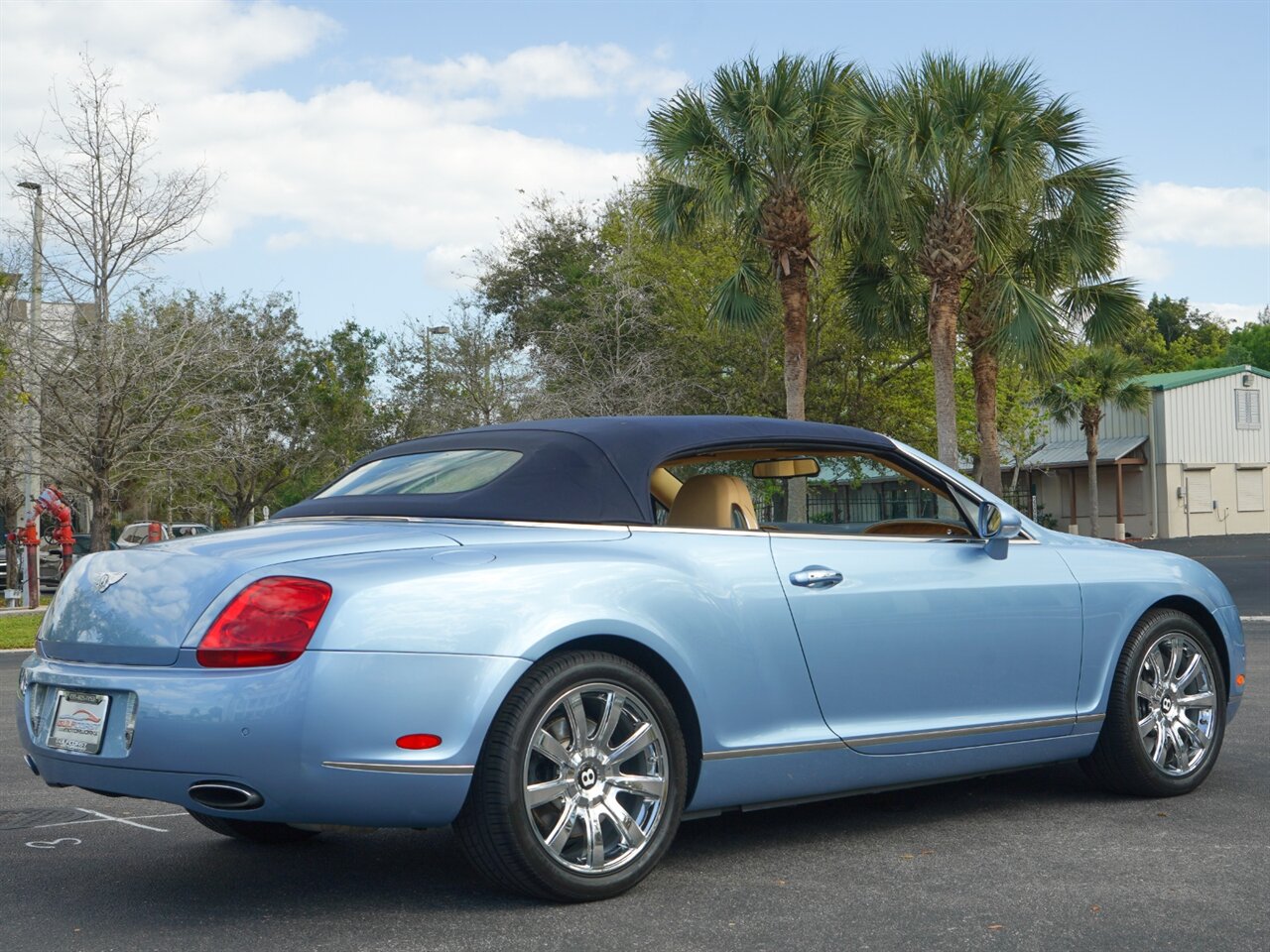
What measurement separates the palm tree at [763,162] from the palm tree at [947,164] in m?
0.90

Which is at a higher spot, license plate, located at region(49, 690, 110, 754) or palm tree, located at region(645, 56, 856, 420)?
palm tree, located at region(645, 56, 856, 420)

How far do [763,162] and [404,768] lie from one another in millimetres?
20102

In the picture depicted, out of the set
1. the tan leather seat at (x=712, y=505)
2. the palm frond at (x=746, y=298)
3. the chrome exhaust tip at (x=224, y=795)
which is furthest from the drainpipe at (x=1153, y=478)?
the chrome exhaust tip at (x=224, y=795)

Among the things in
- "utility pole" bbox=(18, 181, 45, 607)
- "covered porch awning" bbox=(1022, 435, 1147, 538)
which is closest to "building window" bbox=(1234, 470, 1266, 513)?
"covered porch awning" bbox=(1022, 435, 1147, 538)

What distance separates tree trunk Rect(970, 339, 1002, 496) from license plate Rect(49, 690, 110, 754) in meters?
21.8

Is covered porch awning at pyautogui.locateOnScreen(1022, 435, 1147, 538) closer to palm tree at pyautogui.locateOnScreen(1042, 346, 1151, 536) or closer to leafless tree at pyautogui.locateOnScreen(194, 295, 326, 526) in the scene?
palm tree at pyautogui.locateOnScreen(1042, 346, 1151, 536)

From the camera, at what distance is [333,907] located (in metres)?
4.39

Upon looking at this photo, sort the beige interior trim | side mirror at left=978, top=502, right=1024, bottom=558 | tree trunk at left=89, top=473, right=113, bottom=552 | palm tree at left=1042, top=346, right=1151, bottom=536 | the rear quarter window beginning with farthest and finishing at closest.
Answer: palm tree at left=1042, top=346, right=1151, bottom=536, tree trunk at left=89, top=473, right=113, bottom=552, the beige interior trim, side mirror at left=978, top=502, right=1024, bottom=558, the rear quarter window

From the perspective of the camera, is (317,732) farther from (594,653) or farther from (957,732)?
(957,732)

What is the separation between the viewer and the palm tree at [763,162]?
22.7 m

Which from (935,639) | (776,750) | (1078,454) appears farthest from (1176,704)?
(1078,454)

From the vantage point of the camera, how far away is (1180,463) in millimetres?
51656

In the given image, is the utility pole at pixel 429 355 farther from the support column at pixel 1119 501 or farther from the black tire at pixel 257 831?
the black tire at pixel 257 831

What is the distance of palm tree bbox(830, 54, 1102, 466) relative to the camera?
21109mm
